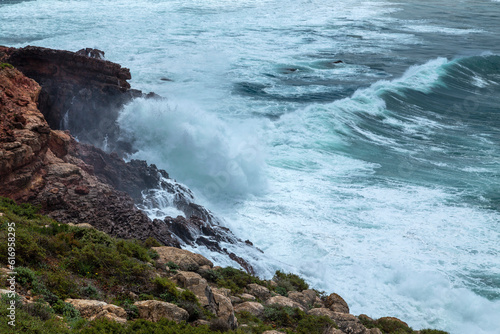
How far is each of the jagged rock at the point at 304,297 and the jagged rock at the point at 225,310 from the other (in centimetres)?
223

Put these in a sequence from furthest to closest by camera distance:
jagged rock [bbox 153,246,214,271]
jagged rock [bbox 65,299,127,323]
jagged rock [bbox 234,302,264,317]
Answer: jagged rock [bbox 153,246,214,271], jagged rock [bbox 234,302,264,317], jagged rock [bbox 65,299,127,323]

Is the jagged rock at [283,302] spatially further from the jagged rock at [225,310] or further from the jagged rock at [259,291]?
the jagged rock at [225,310]

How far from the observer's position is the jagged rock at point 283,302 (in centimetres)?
885

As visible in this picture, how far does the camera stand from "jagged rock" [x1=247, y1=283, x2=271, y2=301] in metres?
9.21

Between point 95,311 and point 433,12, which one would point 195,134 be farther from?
point 433,12

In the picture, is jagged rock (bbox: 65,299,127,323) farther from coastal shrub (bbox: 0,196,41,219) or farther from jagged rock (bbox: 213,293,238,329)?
coastal shrub (bbox: 0,196,41,219)

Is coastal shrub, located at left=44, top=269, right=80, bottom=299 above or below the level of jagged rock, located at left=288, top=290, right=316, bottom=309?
above

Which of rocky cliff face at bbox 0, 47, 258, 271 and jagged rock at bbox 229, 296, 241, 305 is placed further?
rocky cliff face at bbox 0, 47, 258, 271

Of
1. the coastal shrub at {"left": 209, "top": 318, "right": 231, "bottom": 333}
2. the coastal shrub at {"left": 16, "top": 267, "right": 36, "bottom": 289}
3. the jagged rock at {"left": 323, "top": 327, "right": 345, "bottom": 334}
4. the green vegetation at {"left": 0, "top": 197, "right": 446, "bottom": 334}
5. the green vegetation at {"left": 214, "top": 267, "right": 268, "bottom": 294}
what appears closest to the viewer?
the green vegetation at {"left": 0, "top": 197, "right": 446, "bottom": 334}

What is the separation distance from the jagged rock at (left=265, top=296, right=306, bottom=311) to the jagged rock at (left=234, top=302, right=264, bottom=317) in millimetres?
485

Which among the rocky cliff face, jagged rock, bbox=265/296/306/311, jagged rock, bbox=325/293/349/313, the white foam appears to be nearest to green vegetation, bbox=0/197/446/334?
jagged rock, bbox=265/296/306/311

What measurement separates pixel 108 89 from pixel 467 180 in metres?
14.9

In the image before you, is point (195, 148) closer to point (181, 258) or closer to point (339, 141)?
point (339, 141)

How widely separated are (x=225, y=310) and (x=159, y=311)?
4.43ft
